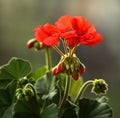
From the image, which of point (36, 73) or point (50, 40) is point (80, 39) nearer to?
point (50, 40)

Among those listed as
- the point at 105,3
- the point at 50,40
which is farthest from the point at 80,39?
the point at 105,3

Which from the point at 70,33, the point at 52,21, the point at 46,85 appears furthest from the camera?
the point at 52,21

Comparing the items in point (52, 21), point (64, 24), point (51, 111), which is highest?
point (64, 24)

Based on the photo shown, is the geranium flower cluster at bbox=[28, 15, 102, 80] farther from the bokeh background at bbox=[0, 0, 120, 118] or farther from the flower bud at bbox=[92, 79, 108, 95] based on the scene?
the bokeh background at bbox=[0, 0, 120, 118]

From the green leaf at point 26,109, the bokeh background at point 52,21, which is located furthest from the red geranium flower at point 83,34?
the bokeh background at point 52,21

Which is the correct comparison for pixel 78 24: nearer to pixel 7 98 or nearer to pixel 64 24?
pixel 64 24

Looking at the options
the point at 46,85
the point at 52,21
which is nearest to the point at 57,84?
the point at 46,85

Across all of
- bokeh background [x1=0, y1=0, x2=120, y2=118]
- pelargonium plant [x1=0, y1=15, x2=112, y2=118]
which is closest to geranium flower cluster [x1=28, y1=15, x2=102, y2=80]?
pelargonium plant [x1=0, y1=15, x2=112, y2=118]
